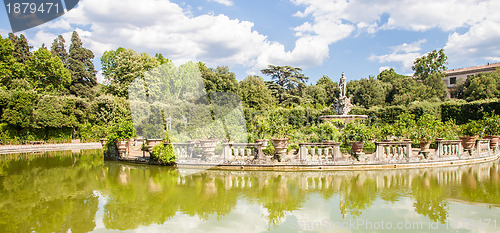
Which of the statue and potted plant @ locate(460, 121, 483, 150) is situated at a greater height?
the statue

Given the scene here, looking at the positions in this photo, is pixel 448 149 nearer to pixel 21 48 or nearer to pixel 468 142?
pixel 468 142

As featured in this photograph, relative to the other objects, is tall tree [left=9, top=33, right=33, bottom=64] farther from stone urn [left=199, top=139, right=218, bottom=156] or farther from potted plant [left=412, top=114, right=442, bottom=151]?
potted plant [left=412, top=114, right=442, bottom=151]

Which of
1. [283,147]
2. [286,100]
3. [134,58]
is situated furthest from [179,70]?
[283,147]

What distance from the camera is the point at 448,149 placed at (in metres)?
12.9

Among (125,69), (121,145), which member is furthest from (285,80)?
(121,145)

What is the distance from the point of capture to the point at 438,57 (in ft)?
139

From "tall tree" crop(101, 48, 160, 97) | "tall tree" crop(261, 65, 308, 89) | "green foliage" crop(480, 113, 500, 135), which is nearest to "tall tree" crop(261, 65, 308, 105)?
"tall tree" crop(261, 65, 308, 89)

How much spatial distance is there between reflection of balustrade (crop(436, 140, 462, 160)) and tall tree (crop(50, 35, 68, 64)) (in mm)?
48104

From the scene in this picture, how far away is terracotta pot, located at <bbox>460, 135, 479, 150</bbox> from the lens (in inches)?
516

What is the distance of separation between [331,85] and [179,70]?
65.2ft

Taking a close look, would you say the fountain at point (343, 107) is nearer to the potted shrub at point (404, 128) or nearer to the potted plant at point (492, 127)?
the potted shrub at point (404, 128)

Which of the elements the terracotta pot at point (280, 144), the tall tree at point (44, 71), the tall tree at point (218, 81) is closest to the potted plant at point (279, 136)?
the terracotta pot at point (280, 144)

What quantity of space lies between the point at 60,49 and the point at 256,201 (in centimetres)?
4875

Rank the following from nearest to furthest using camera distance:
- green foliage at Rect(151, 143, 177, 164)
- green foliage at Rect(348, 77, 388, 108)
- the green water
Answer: the green water, green foliage at Rect(151, 143, 177, 164), green foliage at Rect(348, 77, 388, 108)
